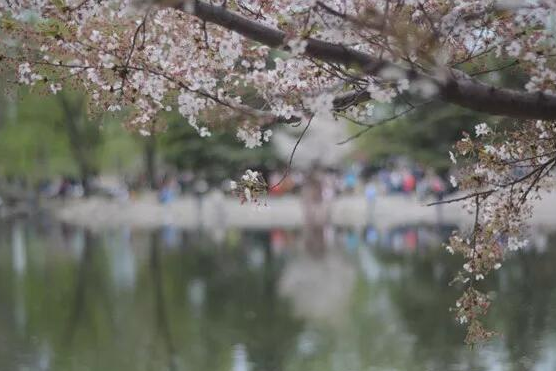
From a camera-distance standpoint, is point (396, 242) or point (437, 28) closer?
point (437, 28)

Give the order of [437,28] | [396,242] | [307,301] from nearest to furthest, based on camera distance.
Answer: [437,28] → [307,301] → [396,242]

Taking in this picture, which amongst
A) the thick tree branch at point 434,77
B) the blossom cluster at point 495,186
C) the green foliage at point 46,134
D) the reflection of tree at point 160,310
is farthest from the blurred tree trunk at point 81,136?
the thick tree branch at point 434,77

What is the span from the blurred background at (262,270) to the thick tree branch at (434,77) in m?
0.78

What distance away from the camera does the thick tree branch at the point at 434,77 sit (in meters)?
4.36

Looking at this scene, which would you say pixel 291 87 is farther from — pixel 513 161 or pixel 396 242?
pixel 396 242

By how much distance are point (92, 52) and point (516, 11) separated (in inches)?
97.4

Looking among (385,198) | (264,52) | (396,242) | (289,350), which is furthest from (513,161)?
(385,198)

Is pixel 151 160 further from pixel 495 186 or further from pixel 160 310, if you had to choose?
pixel 495 186

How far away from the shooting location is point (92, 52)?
5.50 m

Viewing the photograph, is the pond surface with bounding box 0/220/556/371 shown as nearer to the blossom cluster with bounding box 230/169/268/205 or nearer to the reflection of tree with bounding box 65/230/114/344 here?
the reflection of tree with bounding box 65/230/114/344

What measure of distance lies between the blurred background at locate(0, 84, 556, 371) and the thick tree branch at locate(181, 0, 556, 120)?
0.78 metres

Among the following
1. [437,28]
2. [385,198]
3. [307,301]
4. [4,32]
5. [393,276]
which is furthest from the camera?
[385,198]

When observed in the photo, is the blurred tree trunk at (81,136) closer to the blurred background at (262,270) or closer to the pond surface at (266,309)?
the blurred background at (262,270)

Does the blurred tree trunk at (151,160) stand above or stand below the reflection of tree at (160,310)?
above
